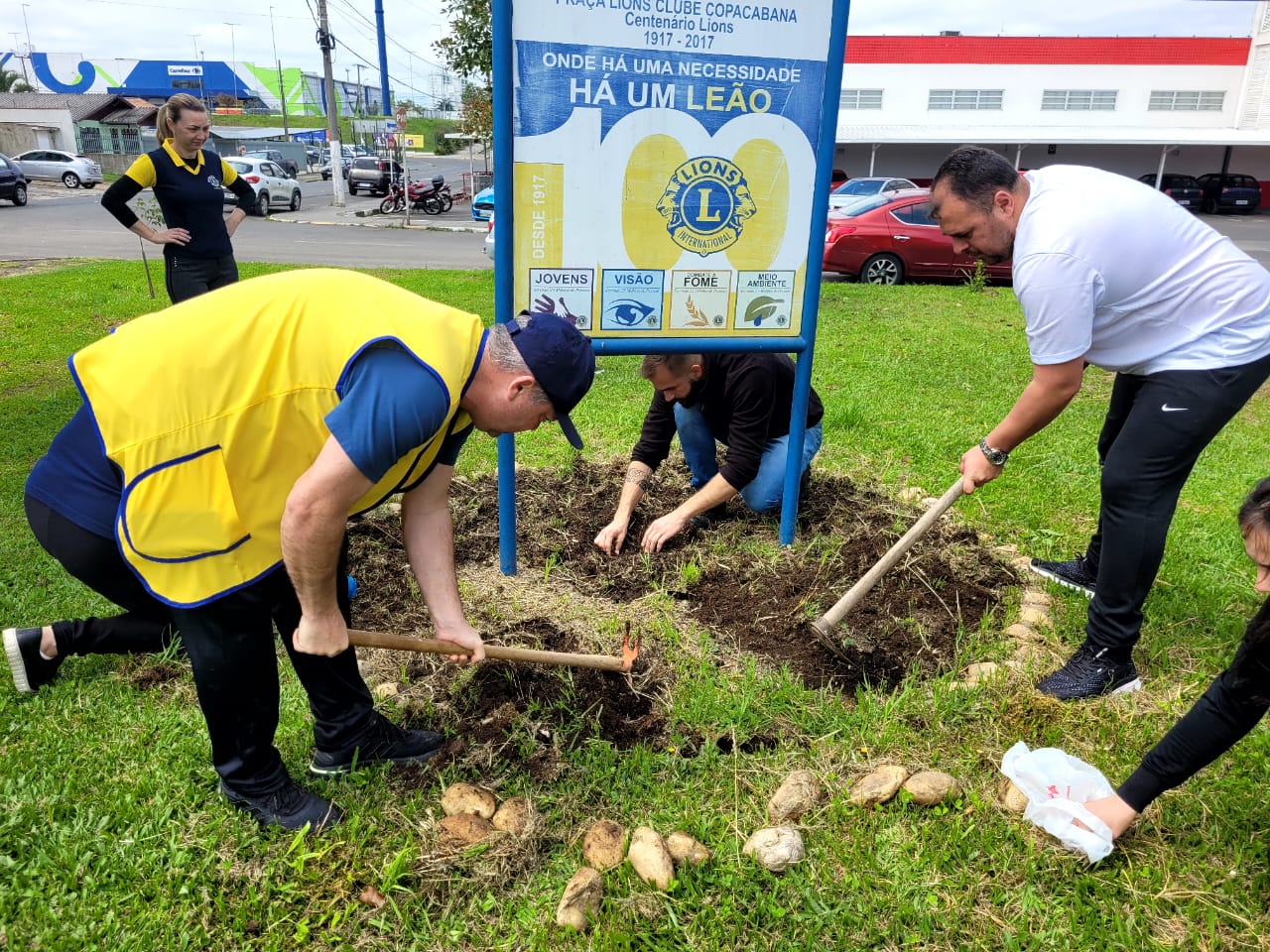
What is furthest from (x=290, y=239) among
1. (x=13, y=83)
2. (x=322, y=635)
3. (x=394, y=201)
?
(x=13, y=83)

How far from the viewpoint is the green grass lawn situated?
206 cm

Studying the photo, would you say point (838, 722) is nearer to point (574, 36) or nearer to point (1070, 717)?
point (1070, 717)

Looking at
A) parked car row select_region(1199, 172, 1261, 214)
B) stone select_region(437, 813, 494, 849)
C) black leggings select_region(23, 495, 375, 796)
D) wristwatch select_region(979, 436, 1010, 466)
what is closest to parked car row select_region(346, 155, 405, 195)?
parked car row select_region(1199, 172, 1261, 214)

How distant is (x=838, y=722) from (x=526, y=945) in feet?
3.97

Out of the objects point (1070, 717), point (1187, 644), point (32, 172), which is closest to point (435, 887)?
point (1070, 717)

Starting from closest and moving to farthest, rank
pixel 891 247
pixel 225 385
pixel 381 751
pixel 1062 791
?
pixel 225 385, pixel 1062 791, pixel 381 751, pixel 891 247

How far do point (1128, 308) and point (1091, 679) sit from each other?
3.98 feet

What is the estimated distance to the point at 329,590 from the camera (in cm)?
192

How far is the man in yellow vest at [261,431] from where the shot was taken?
1.76 metres

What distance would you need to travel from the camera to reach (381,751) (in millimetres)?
2588

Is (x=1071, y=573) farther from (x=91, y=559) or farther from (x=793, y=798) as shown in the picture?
(x=91, y=559)

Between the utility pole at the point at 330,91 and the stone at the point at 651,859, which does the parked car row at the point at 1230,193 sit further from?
the stone at the point at 651,859

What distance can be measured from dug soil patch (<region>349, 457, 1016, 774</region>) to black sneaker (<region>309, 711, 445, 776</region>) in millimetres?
120

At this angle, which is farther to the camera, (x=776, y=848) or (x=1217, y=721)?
(x=776, y=848)
